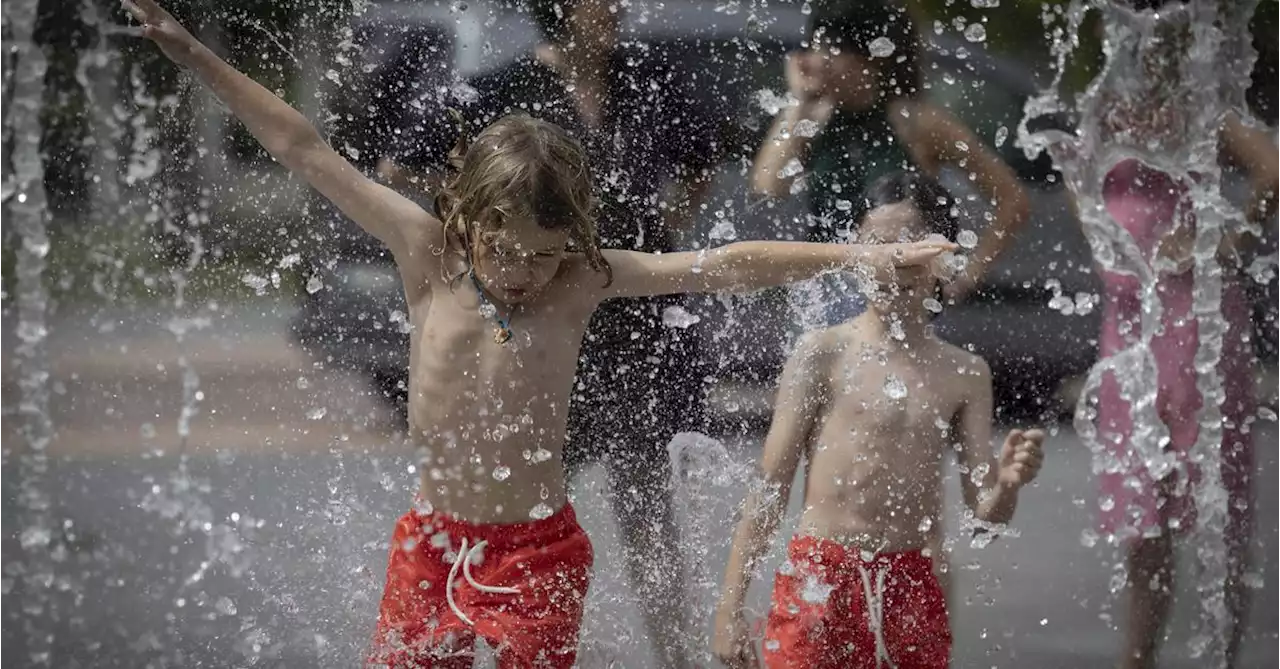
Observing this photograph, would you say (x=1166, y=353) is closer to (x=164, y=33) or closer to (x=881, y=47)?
(x=881, y=47)

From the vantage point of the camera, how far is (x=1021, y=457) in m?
2.63

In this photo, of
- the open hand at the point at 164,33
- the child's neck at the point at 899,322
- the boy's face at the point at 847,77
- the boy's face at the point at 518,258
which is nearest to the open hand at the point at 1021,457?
the child's neck at the point at 899,322

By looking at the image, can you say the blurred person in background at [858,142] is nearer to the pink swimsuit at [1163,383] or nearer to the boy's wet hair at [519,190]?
the pink swimsuit at [1163,383]

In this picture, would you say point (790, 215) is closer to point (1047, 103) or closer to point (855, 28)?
point (855, 28)

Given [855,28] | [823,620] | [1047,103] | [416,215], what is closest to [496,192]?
[416,215]

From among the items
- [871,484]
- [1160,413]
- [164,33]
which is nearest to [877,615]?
[871,484]

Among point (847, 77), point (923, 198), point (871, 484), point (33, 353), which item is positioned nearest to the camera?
point (871, 484)

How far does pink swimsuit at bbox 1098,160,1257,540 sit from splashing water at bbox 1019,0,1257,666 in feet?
0.06

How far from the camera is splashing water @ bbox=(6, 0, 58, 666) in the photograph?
9.14 feet

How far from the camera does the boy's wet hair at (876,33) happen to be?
3.46 metres

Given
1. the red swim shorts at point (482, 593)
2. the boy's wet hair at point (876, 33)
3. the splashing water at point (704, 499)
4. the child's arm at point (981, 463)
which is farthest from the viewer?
the boy's wet hair at point (876, 33)

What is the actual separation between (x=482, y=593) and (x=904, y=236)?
3.32ft

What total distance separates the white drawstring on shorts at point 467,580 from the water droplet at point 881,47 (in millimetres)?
1546

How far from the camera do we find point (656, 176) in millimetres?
3227
